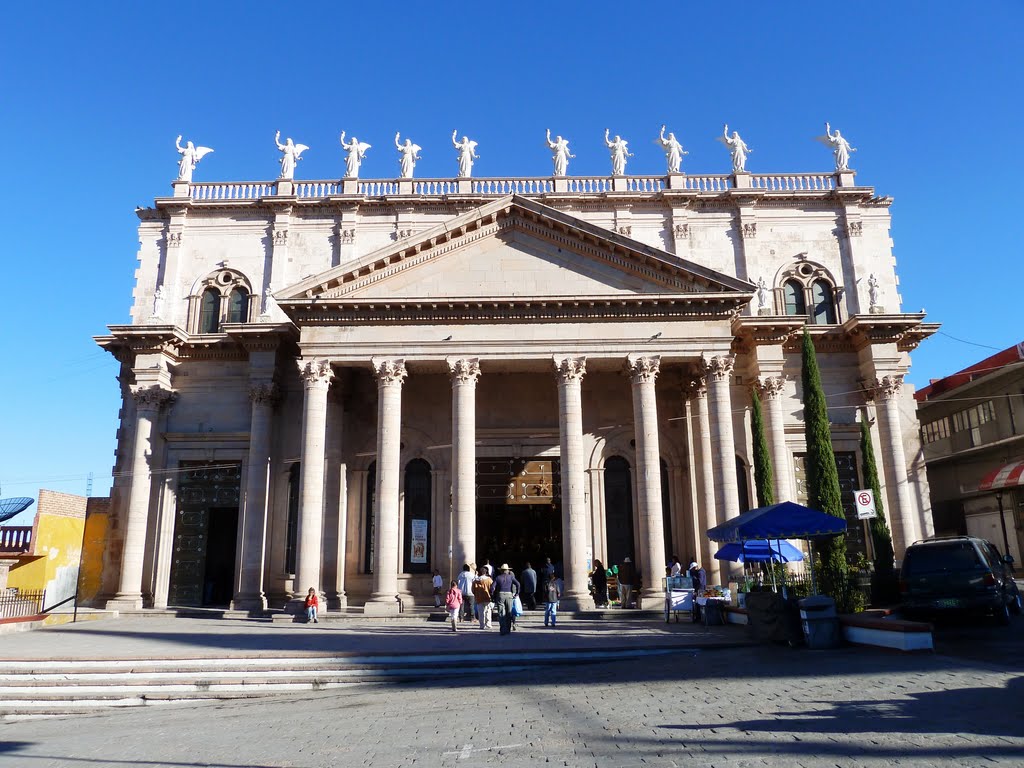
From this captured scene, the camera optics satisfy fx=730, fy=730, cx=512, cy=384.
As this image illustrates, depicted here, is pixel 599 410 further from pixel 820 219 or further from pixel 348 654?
pixel 348 654

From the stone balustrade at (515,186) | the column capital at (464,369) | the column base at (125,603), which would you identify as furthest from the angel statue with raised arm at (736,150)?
the column base at (125,603)

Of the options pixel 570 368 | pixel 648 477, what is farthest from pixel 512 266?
pixel 648 477

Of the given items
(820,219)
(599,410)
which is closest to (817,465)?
(599,410)

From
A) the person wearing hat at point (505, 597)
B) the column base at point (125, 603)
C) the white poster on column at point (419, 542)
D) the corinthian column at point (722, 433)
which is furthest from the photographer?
the white poster on column at point (419, 542)

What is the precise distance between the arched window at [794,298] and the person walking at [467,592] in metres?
18.8

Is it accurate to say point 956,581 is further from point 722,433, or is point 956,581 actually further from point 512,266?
point 512,266

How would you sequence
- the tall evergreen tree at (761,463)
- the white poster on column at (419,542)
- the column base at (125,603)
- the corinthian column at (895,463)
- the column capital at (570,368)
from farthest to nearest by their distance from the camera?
the white poster on column at (419,542)
the corinthian column at (895,463)
the column base at (125,603)
the column capital at (570,368)
the tall evergreen tree at (761,463)

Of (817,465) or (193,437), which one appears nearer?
(817,465)

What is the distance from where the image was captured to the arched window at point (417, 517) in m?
29.5

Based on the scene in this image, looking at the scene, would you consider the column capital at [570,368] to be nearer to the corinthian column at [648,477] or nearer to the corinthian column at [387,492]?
the corinthian column at [648,477]

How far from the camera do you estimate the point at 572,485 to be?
25766mm

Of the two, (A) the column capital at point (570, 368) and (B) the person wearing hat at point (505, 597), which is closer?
(B) the person wearing hat at point (505, 597)

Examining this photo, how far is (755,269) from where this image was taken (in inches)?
1292

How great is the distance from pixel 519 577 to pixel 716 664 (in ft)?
55.8
